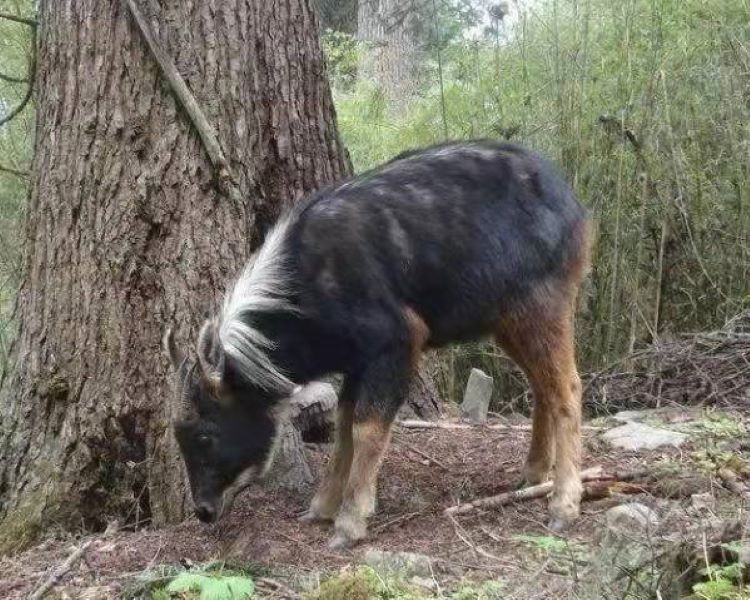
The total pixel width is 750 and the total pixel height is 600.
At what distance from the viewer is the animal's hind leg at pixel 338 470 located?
480cm

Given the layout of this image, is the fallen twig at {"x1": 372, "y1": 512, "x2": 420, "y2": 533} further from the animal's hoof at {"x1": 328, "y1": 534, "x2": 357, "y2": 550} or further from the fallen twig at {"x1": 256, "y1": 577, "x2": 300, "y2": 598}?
the fallen twig at {"x1": 256, "y1": 577, "x2": 300, "y2": 598}

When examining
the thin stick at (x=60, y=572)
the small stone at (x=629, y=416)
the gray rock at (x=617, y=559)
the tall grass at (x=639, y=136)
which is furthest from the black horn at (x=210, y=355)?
the tall grass at (x=639, y=136)

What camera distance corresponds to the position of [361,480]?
4.54m

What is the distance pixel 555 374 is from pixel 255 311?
1.48 metres

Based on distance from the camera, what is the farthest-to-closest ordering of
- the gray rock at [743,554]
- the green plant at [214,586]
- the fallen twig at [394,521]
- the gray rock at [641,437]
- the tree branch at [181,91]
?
the gray rock at [641,437] < the tree branch at [181,91] < the fallen twig at [394,521] < the green plant at [214,586] < the gray rock at [743,554]

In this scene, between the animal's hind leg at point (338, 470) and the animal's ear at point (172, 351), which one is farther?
the animal's hind leg at point (338, 470)

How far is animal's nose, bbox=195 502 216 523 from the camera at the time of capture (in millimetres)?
4465

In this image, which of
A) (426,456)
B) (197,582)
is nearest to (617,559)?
(197,582)

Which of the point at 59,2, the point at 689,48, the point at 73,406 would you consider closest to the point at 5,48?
the point at 59,2

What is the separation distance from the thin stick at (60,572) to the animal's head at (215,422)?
1.69ft

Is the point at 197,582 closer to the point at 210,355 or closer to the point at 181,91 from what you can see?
the point at 210,355

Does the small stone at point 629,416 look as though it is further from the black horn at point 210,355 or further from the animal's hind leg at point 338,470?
the black horn at point 210,355

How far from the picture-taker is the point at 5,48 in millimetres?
7910

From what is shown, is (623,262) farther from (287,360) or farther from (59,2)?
(59,2)
